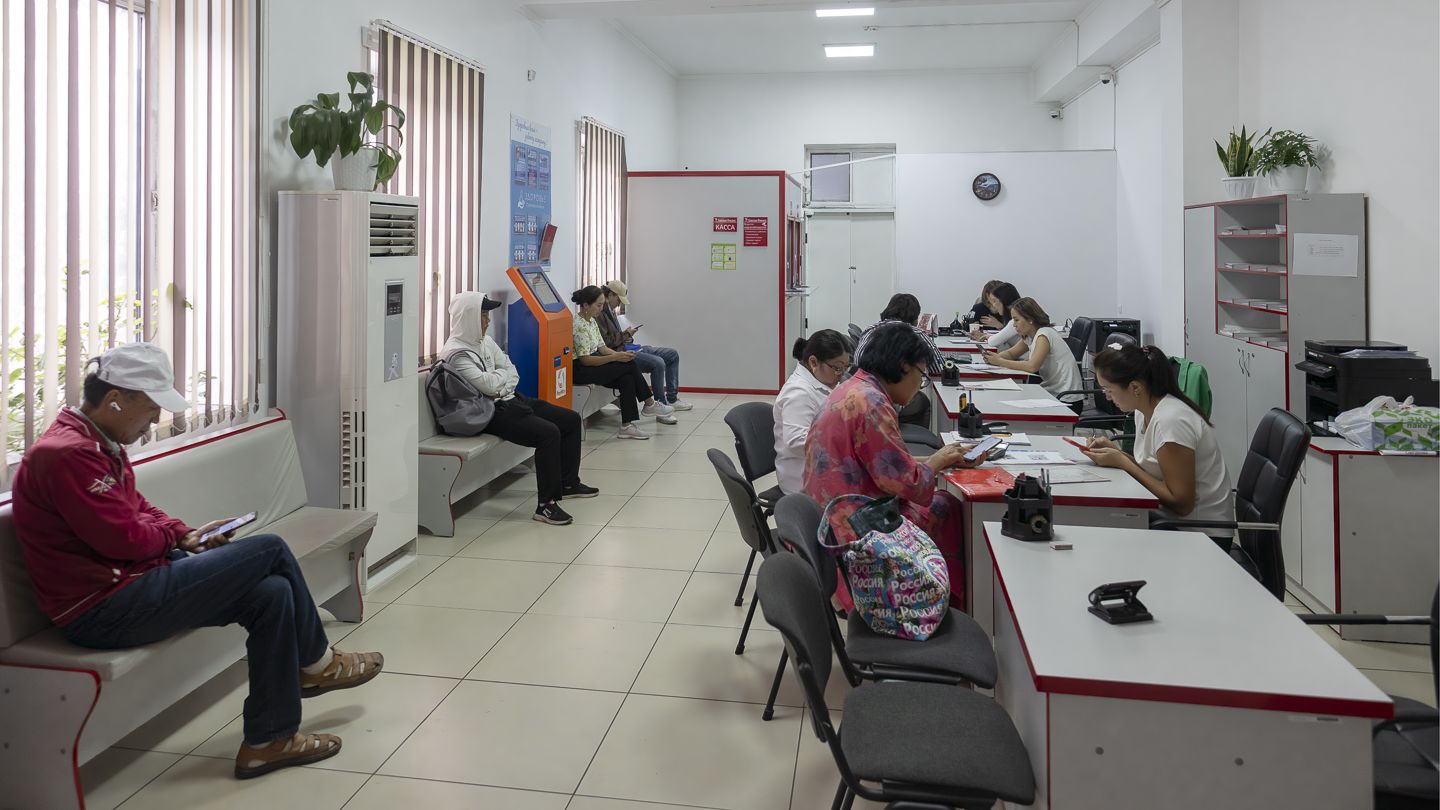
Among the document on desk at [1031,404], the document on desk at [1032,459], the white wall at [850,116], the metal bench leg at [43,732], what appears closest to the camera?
the metal bench leg at [43,732]

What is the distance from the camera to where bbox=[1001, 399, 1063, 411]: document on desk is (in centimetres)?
512

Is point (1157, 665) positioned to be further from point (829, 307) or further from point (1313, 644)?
point (829, 307)

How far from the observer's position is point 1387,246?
5.34 m

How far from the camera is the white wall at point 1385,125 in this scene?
16.2 feet

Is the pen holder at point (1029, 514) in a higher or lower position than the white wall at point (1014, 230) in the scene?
lower

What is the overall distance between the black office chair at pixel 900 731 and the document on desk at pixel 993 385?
143 inches

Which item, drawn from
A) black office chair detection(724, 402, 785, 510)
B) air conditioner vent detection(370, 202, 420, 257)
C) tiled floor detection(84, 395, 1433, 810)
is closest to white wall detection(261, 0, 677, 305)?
air conditioner vent detection(370, 202, 420, 257)

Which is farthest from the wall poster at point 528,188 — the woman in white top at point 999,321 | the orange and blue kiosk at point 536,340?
the woman in white top at point 999,321

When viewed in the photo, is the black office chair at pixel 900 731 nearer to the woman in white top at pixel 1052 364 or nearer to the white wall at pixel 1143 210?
the woman in white top at pixel 1052 364

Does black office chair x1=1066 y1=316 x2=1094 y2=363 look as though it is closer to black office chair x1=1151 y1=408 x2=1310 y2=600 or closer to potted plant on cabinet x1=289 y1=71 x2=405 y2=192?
black office chair x1=1151 y1=408 x2=1310 y2=600

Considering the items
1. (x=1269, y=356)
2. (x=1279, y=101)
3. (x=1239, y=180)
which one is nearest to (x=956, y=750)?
(x=1269, y=356)

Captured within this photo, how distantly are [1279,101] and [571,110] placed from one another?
5.44 metres

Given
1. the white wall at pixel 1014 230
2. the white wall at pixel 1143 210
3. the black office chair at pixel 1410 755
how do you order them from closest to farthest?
the black office chair at pixel 1410 755 < the white wall at pixel 1143 210 < the white wall at pixel 1014 230

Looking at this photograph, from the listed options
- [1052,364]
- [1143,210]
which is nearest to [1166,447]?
[1052,364]
